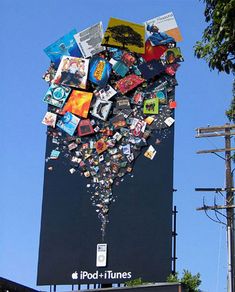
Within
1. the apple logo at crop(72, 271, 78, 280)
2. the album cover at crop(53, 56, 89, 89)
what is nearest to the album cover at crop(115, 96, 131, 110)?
the album cover at crop(53, 56, 89, 89)

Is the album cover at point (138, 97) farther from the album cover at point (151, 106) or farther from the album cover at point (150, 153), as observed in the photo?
the album cover at point (150, 153)

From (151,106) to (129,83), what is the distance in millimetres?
1818

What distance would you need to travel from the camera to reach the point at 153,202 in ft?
106

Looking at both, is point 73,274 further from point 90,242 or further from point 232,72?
point 232,72

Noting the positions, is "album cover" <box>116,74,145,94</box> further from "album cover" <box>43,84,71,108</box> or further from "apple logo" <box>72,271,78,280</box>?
"apple logo" <box>72,271,78,280</box>

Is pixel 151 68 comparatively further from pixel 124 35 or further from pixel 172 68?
pixel 124 35

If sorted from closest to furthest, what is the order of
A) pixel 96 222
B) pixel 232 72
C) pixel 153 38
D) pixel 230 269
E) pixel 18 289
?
pixel 232 72 → pixel 230 269 → pixel 18 289 → pixel 96 222 → pixel 153 38

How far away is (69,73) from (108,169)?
6.06 meters

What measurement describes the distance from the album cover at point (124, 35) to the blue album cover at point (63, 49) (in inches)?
73.4

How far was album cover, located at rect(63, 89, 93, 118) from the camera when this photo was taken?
118 ft

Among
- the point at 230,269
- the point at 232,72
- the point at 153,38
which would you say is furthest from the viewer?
the point at 153,38

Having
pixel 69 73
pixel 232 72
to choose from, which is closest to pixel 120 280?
pixel 69 73

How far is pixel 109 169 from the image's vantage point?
34.2 meters

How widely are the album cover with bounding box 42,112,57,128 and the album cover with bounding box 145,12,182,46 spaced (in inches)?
254
